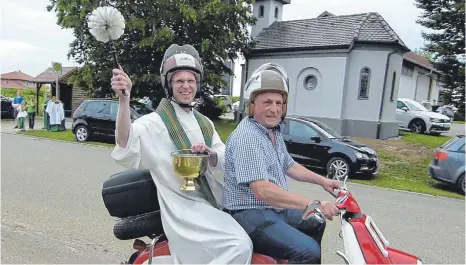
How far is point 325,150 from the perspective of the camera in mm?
10641

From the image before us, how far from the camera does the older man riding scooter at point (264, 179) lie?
2.05 meters

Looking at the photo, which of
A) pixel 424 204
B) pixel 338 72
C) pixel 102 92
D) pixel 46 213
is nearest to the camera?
pixel 46 213

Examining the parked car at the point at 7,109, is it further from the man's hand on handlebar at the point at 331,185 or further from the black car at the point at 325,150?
the man's hand on handlebar at the point at 331,185

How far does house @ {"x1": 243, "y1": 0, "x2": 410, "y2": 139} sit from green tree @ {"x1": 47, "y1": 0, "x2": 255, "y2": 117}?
11.1 feet

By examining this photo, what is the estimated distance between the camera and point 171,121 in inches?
93.1

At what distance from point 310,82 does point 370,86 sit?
3191mm

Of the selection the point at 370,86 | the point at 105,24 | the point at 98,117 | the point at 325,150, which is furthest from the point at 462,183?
the point at 98,117

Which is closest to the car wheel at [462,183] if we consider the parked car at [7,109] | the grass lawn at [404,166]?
the grass lawn at [404,166]

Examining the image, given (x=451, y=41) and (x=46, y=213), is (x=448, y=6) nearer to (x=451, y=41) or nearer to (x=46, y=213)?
(x=451, y=41)

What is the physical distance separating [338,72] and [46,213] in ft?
56.7

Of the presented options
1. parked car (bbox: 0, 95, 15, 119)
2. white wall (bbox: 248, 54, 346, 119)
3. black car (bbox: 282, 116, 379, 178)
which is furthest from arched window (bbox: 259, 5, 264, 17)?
parked car (bbox: 0, 95, 15, 119)

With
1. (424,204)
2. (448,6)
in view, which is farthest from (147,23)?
(424,204)

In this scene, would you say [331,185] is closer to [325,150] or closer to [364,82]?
[325,150]

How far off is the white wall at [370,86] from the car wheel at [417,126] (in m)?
2.78
